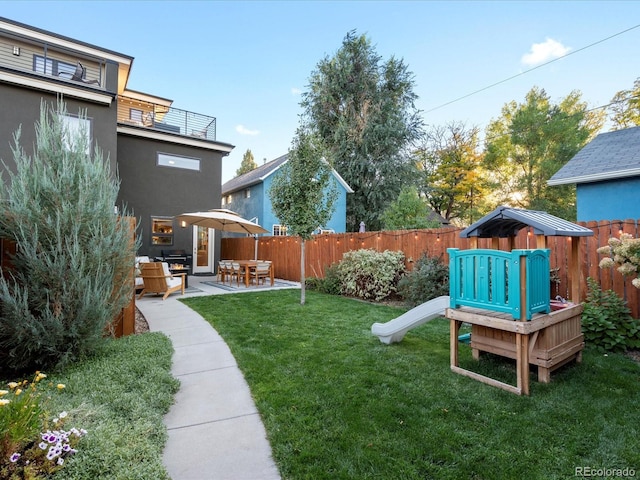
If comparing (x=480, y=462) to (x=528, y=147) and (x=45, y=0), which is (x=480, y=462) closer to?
(x=45, y=0)

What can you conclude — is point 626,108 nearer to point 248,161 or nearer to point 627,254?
point 627,254

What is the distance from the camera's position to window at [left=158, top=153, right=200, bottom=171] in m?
13.4

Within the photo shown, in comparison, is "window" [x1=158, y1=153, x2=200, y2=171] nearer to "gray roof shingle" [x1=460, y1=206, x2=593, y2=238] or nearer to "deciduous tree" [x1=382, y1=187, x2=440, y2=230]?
"deciduous tree" [x1=382, y1=187, x2=440, y2=230]

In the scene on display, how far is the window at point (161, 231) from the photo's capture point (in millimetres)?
13125

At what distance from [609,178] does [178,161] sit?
A: 14.8m

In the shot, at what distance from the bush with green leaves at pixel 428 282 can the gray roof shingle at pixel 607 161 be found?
5.97 metres

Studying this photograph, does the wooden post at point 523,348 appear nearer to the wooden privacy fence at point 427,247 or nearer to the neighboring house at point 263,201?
the wooden privacy fence at point 427,247

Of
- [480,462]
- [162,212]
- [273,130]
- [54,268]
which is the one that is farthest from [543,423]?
[273,130]

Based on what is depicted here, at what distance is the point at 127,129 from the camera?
12484 mm

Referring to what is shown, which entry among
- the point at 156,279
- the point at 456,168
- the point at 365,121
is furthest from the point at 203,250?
the point at 456,168

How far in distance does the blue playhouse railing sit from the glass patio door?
12.6 m

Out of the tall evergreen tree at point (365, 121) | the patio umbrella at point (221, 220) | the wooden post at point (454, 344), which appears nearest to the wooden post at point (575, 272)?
the wooden post at point (454, 344)

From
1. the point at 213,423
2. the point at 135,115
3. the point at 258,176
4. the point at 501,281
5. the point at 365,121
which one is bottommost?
the point at 213,423

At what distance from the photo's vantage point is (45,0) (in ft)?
36.0
